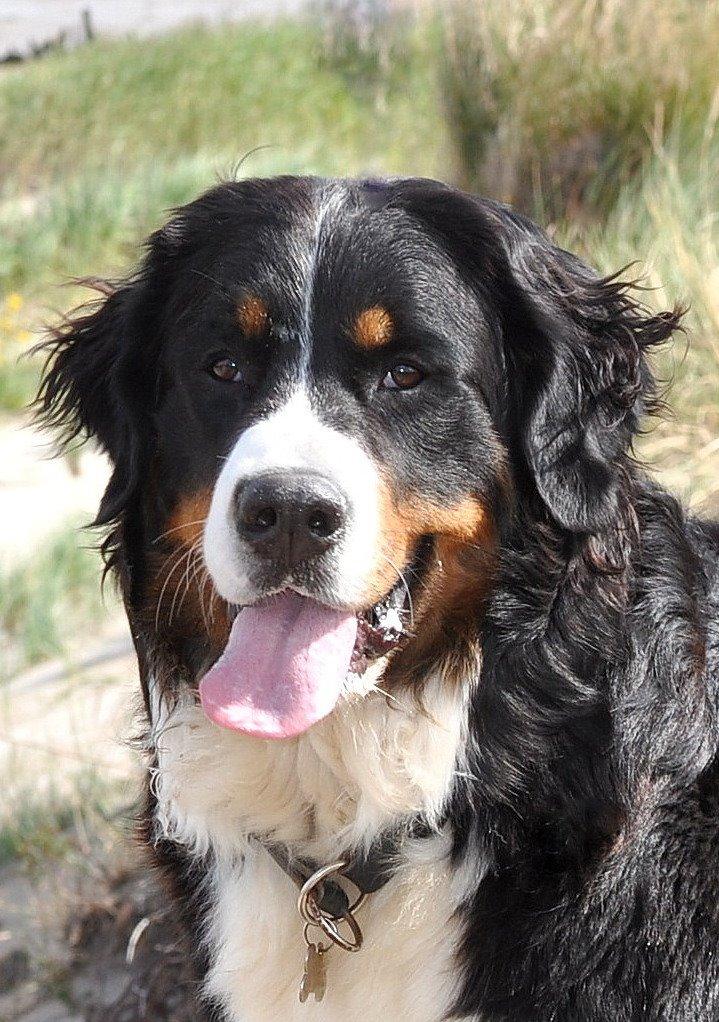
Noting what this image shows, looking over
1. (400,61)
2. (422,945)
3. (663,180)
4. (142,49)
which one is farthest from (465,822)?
(142,49)

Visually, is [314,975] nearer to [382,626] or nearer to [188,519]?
[382,626]

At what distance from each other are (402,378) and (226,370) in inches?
13.0

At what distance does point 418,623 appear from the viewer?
254cm

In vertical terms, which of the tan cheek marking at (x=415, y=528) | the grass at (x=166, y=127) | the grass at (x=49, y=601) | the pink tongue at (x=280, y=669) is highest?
the tan cheek marking at (x=415, y=528)

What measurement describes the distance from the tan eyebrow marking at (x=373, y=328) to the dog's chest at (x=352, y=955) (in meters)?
0.91

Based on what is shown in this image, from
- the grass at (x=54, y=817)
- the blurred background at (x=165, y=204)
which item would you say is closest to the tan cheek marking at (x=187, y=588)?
the blurred background at (x=165, y=204)

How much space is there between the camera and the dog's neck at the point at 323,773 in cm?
258

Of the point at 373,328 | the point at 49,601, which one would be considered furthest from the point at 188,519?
the point at 49,601

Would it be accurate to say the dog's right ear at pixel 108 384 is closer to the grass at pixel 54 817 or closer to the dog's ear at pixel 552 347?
the dog's ear at pixel 552 347

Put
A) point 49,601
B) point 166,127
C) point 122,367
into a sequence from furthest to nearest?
point 166,127 < point 49,601 < point 122,367

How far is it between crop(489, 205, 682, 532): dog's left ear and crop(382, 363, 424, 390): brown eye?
0.22m

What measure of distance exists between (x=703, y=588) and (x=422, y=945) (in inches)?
33.1

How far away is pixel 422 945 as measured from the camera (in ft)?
8.23

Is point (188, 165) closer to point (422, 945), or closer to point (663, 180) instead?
point (663, 180)
